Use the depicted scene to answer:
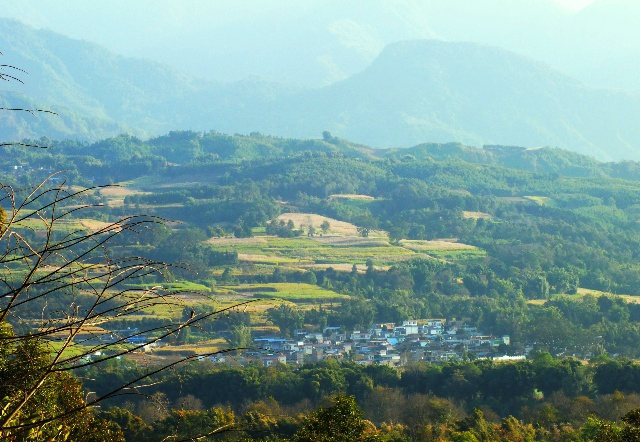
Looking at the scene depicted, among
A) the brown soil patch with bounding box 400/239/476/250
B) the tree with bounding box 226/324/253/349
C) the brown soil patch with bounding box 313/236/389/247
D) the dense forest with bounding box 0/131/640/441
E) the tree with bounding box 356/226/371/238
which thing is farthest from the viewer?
the tree with bounding box 356/226/371/238

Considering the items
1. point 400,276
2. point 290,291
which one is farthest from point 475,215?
point 290,291

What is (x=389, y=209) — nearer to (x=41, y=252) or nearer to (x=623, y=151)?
(x=41, y=252)

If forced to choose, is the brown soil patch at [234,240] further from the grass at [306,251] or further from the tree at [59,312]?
the tree at [59,312]

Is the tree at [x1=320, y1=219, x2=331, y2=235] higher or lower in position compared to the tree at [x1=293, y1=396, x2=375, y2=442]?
lower

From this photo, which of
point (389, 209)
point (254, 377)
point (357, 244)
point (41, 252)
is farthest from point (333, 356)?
point (389, 209)

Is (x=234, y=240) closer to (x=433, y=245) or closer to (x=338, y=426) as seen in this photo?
(x=433, y=245)

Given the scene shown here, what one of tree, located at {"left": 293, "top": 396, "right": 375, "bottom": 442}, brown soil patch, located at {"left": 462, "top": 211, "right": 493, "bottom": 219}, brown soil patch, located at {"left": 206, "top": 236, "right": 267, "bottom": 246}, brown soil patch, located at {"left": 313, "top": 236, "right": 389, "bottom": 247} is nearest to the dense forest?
tree, located at {"left": 293, "top": 396, "right": 375, "bottom": 442}

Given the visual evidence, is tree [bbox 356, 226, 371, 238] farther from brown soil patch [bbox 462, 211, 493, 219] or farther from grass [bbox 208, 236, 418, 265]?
brown soil patch [bbox 462, 211, 493, 219]

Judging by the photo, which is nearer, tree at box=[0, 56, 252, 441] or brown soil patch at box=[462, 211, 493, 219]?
tree at box=[0, 56, 252, 441]

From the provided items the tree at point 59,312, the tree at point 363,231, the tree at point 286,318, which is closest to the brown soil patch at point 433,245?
the tree at point 363,231
